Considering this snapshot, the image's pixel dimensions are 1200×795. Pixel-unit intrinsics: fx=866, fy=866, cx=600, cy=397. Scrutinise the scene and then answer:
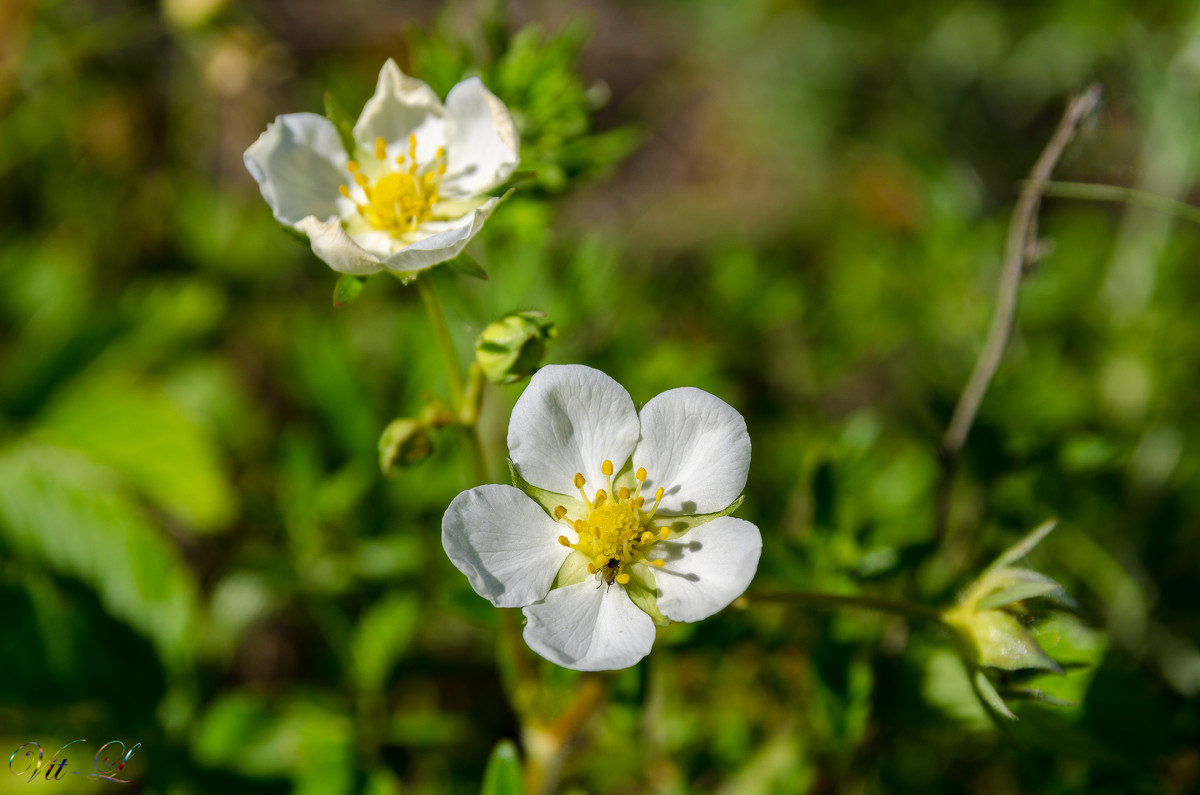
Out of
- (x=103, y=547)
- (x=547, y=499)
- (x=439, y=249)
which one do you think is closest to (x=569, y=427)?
(x=547, y=499)

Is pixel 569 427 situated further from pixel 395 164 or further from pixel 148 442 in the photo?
pixel 148 442

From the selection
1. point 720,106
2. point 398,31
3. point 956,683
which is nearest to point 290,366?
point 956,683

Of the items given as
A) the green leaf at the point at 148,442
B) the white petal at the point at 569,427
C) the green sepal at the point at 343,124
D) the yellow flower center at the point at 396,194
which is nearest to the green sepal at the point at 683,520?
the white petal at the point at 569,427

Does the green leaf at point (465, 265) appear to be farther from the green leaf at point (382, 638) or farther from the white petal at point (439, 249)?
the green leaf at point (382, 638)

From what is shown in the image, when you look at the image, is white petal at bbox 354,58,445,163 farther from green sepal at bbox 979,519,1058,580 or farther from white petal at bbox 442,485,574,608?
green sepal at bbox 979,519,1058,580

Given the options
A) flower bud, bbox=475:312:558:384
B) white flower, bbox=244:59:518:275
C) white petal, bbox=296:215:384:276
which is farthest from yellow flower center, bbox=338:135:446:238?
flower bud, bbox=475:312:558:384

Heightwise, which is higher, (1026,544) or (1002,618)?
(1026,544)
